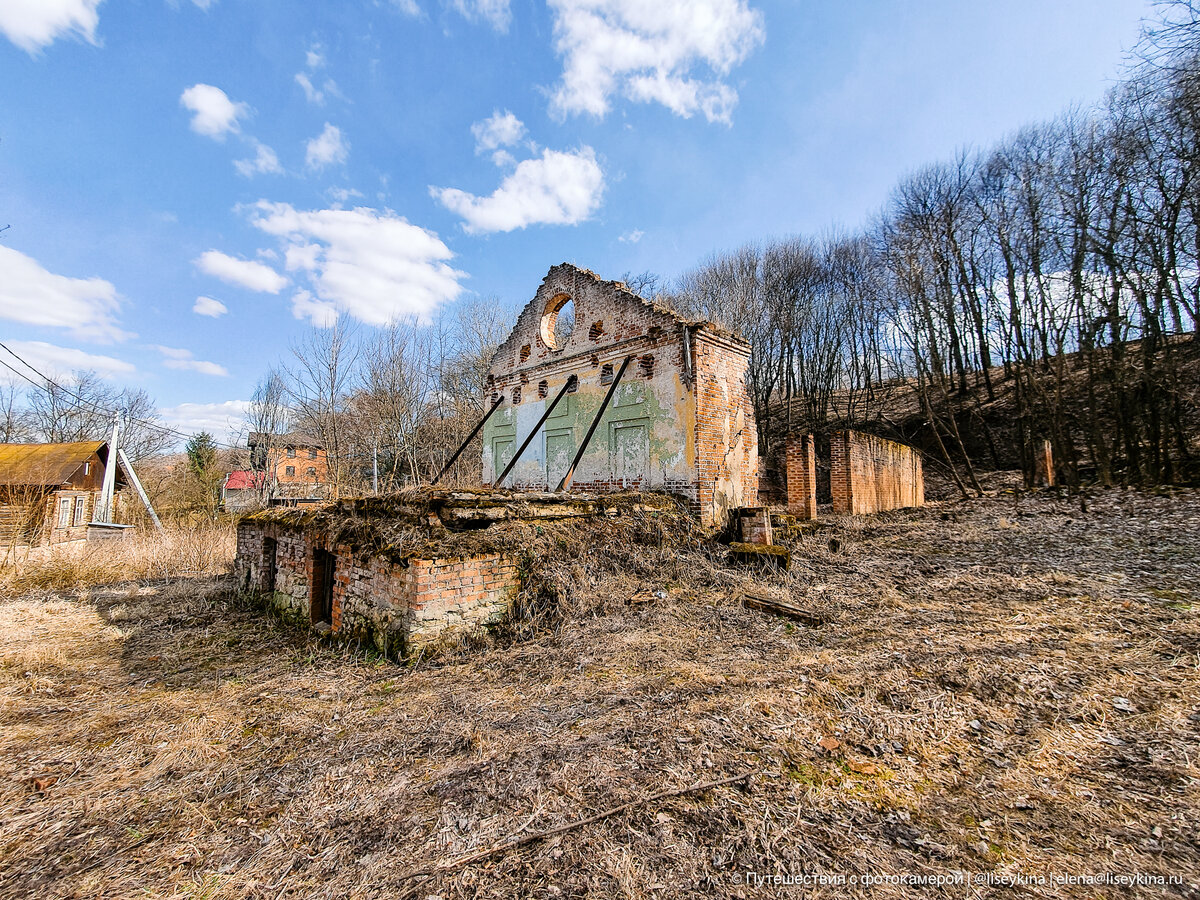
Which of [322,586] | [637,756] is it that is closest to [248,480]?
[322,586]

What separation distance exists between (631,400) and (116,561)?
11027 millimetres

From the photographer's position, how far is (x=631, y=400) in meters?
9.00

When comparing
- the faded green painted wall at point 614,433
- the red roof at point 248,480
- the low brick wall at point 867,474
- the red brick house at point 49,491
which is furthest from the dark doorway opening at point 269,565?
the red roof at point 248,480

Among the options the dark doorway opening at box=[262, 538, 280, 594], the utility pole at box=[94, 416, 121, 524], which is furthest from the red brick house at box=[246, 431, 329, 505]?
the dark doorway opening at box=[262, 538, 280, 594]

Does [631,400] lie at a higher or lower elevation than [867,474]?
higher

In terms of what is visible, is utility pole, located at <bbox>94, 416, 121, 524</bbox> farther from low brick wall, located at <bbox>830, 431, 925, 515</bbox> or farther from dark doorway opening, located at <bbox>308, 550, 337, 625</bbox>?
low brick wall, located at <bbox>830, 431, 925, 515</bbox>

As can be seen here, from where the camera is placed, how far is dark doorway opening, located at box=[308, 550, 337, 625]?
5.71 m

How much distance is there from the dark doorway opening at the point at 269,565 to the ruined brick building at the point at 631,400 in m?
4.43

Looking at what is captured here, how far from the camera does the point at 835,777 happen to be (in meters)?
2.40

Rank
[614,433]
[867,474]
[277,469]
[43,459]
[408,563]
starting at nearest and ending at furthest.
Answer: [408,563] → [614,433] → [867,474] → [43,459] → [277,469]

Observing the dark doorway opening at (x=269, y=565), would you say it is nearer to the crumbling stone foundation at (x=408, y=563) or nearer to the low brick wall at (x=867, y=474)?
the crumbling stone foundation at (x=408, y=563)

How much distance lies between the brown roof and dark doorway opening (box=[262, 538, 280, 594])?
37.3ft

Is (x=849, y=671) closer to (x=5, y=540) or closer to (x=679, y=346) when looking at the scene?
(x=679, y=346)

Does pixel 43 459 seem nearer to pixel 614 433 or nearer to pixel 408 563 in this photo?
pixel 614 433
